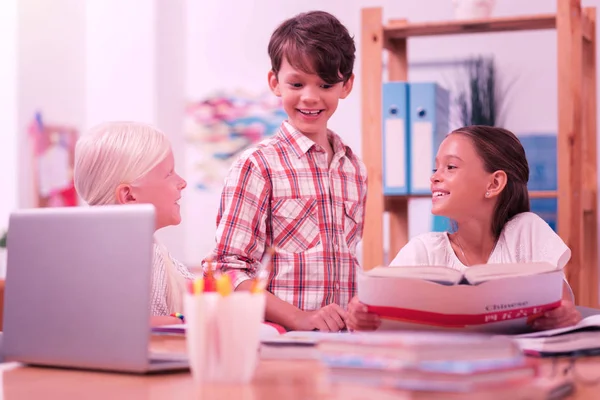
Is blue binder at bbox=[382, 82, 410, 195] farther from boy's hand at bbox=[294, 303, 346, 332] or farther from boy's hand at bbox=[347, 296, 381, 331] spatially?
boy's hand at bbox=[347, 296, 381, 331]

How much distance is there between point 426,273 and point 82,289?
1.65ft

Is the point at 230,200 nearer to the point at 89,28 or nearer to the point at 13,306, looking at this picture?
the point at 13,306

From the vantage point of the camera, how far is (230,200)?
73.3 inches

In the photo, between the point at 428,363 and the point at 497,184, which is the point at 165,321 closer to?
the point at 428,363

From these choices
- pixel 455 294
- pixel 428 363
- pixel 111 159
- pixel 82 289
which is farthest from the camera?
pixel 111 159

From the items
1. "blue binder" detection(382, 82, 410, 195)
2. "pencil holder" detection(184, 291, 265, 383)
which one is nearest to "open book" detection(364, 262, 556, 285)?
"pencil holder" detection(184, 291, 265, 383)

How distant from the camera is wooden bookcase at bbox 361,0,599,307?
2627 mm

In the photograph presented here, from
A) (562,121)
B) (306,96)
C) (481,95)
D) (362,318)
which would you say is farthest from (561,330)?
(481,95)

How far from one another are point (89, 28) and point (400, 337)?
3.67 metres

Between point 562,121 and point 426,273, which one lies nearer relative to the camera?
point 426,273

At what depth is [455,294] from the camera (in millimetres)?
1151

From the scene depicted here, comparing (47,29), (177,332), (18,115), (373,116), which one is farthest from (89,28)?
(177,332)

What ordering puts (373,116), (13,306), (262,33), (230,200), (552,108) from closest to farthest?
(13,306) < (230,200) < (373,116) < (552,108) < (262,33)

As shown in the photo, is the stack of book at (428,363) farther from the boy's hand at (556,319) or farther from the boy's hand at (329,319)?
the boy's hand at (329,319)
